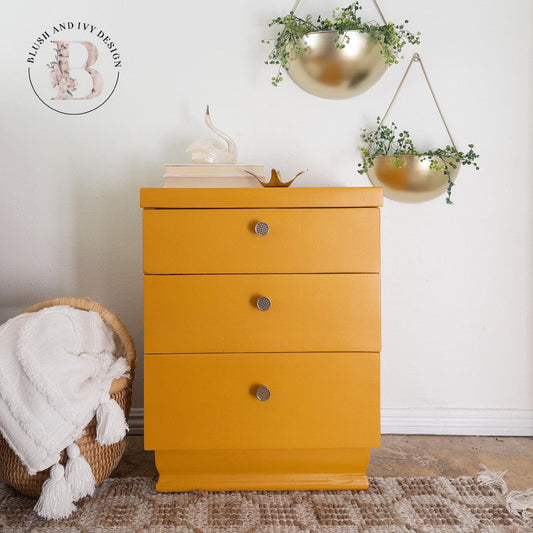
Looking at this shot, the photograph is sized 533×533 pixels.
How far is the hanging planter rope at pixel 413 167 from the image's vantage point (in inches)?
66.5

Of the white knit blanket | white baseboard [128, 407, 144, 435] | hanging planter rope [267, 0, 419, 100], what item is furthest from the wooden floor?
hanging planter rope [267, 0, 419, 100]

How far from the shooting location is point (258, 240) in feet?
4.33

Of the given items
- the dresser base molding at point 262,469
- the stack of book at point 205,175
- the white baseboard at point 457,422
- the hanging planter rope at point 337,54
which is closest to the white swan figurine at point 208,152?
the stack of book at point 205,175

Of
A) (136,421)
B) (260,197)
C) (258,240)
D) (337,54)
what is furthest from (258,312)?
(337,54)

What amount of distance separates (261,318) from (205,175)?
0.41m

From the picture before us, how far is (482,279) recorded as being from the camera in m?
1.82

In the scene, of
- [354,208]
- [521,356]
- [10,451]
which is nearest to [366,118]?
[354,208]

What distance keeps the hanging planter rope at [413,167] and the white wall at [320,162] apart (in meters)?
0.05

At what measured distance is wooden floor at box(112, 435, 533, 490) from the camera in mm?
1519

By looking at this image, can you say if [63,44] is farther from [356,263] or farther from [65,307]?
[356,263]

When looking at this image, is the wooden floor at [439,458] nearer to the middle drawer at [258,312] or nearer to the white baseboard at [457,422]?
the white baseboard at [457,422]

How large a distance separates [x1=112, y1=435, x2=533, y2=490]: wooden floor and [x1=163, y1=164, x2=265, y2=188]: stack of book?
850mm

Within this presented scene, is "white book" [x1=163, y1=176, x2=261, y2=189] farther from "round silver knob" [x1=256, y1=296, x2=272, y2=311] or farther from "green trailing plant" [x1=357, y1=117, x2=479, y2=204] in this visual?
"green trailing plant" [x1=357, y1=117, x2=479, y2=204]

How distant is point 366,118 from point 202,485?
50.4 inches
